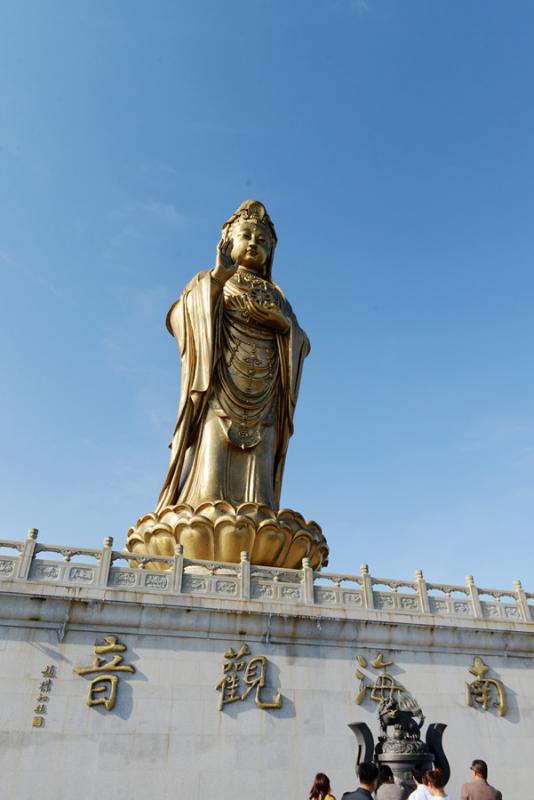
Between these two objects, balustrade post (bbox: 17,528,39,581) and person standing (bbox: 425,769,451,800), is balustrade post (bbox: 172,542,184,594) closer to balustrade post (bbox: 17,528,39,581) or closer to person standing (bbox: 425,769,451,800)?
balustrade post (bbox: 17,528,39,581)

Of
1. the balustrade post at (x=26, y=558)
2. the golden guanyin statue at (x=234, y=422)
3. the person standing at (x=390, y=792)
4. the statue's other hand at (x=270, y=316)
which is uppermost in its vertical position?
the statue's other hand at (x=270, y=316)

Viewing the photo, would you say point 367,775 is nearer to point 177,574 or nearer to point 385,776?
point 385,776

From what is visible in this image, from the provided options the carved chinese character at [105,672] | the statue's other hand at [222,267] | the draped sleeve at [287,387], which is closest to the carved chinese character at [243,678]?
the carved chinese character at [105,672]

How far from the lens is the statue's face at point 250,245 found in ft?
45.6

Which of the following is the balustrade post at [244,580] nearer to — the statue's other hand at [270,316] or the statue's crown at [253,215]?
the statue's other hand at [270,316]

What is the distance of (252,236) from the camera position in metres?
14.1

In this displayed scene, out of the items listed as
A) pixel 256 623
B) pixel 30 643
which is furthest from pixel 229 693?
pixel 30 643

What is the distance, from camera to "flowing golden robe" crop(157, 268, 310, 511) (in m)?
11.2

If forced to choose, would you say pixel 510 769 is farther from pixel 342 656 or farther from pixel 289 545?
pixel 289 545

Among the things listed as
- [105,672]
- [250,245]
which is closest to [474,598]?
[105,672]

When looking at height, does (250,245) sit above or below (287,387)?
above

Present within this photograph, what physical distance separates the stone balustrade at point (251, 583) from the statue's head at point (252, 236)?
7206mm

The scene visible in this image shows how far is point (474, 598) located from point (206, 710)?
396 cm

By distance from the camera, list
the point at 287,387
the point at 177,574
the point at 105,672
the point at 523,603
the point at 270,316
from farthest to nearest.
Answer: the point at 270,316
the point at 287,387
the point at 523,603
the point at 177,574
the point at 105,672
